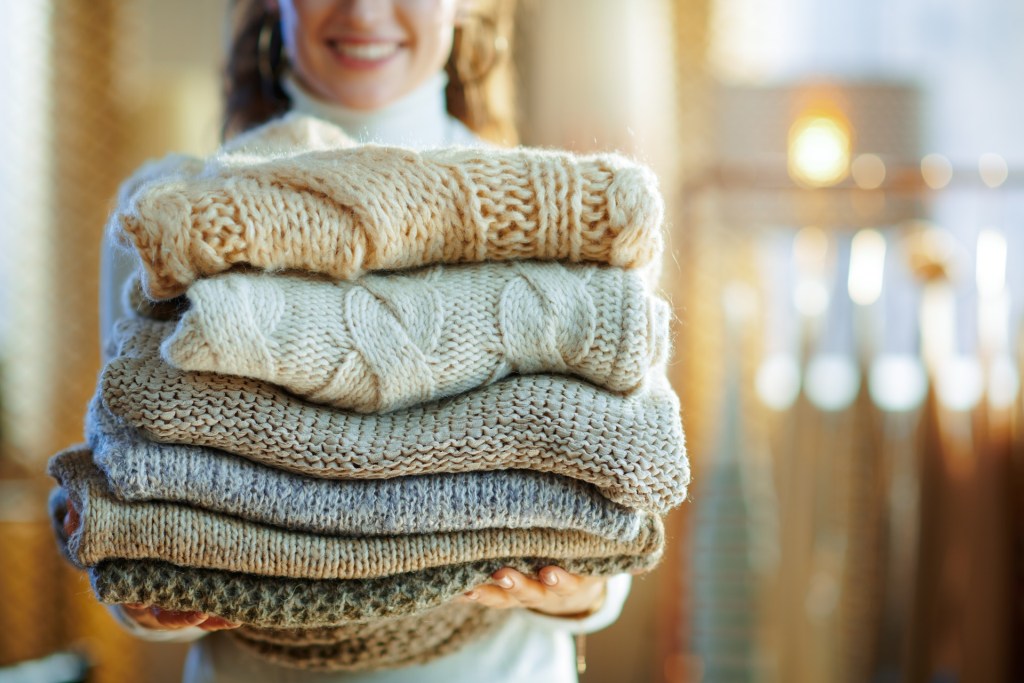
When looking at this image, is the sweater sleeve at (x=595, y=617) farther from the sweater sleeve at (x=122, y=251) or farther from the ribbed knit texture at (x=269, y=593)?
the sweater sleeve at (x=122, y=251)

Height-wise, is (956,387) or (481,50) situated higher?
(481,50)

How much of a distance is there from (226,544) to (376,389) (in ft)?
0.41

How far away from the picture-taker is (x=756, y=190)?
4.91 ft

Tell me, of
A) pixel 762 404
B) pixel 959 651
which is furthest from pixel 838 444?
pixel 959 651

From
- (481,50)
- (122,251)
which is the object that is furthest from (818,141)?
(122,251)

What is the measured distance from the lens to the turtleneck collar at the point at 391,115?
0.78 metres

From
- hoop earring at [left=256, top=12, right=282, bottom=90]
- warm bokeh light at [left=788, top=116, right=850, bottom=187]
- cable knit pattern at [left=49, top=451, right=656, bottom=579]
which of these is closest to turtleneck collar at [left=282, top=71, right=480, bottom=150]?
hoop earring at [left=256, top=12, right=282, bottom=90]

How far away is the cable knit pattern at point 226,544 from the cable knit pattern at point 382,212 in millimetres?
126

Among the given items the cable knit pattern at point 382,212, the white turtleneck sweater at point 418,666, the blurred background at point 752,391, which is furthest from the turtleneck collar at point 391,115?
the blurred background at point 752,391

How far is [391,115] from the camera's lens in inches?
30.6

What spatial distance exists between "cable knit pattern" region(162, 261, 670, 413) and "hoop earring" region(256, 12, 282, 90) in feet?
1.34

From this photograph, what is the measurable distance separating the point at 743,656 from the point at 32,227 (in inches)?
58.6

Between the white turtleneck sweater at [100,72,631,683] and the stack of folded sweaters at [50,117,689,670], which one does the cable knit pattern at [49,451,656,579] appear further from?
the white turtleneck sweater at [100,72,631,683]

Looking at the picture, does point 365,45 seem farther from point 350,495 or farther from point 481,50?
point 350,495
